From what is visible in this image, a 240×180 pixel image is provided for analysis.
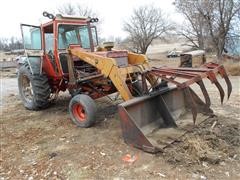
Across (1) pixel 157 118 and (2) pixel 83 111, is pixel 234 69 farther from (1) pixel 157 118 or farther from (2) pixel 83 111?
(2) pixel 83 111

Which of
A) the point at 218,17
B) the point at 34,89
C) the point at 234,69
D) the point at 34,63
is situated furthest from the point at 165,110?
the point at 218,17

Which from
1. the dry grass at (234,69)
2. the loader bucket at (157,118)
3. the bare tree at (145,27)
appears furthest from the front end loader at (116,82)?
the bare tree at (145,27)

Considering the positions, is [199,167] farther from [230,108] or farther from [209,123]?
[230,108]

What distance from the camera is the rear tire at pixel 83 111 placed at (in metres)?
5.75

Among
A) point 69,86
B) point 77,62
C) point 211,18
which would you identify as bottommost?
point 69,86

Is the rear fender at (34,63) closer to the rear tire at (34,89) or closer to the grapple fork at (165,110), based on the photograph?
the rear tire at (34,89)

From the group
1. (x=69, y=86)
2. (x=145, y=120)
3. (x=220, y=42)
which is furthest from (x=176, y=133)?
(x=220, y=42)

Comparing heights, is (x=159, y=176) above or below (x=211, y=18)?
below

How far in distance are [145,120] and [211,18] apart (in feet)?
44.9

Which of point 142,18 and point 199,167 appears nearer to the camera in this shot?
point 199,167

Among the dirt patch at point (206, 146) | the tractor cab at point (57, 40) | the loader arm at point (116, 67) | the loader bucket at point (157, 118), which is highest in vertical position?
the tractor cab at point (57, 40)

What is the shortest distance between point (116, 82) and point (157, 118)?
1013 millimetres

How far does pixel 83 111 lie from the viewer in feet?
19.9

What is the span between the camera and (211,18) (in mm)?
17266
